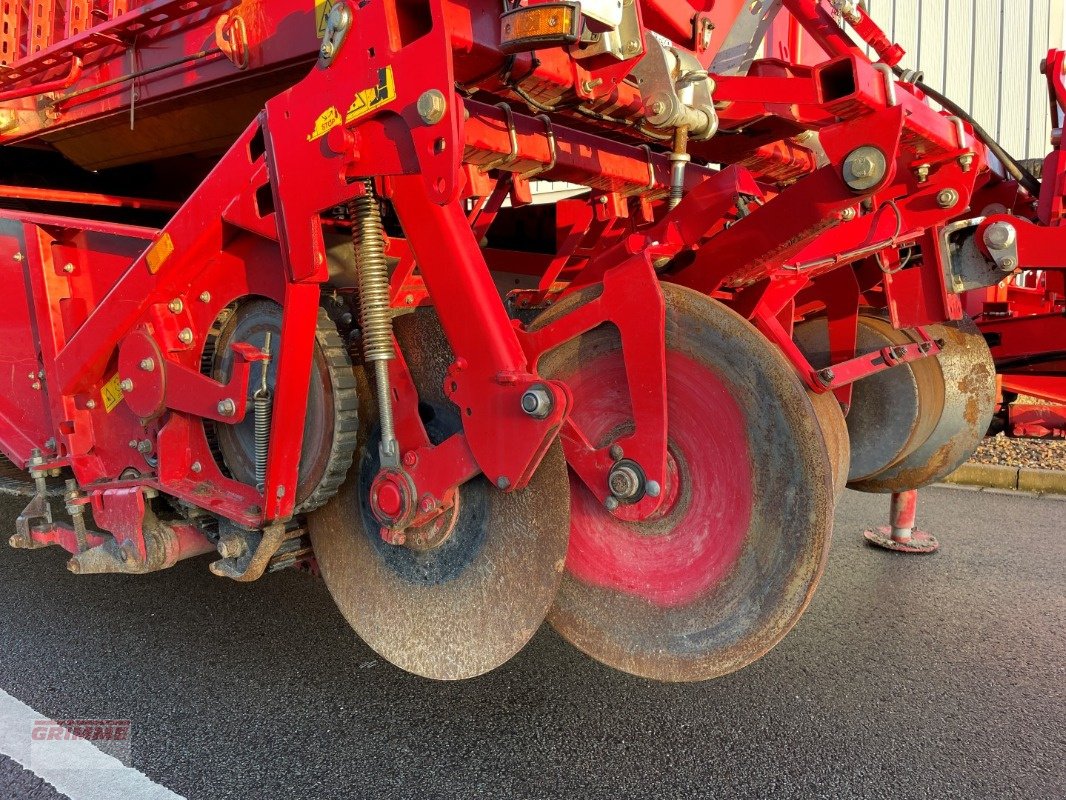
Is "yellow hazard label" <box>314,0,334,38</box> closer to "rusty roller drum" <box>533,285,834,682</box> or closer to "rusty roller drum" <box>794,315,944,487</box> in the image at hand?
"rusty roller drum" <box>533,285,834,682</box>

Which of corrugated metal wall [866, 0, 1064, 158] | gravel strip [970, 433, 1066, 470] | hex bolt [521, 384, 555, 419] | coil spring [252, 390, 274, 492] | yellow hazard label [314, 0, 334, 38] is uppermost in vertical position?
corrugated metal wall [866, 0, 1064, 158]

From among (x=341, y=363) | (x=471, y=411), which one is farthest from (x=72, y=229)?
(x=471, y=411)

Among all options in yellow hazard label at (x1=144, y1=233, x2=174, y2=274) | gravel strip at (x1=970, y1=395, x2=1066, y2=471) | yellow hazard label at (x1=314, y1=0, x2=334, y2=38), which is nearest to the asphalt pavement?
yellow hazard label at (x1=144, y1=233, x2=174, y2=274)

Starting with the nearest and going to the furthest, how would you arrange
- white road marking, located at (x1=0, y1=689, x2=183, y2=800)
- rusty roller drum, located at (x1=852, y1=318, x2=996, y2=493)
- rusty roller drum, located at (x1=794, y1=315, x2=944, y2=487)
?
white road marking, located at (x1=0, y1=689, x2=183, y2=800)
rusty roller drum, located at (x1=794, y1=315, x2=944, y2=487)
rusty roller drum, located at (x1=852, y1=318, x2=996, y2=493)

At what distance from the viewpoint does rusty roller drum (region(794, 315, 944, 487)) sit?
325 centimetres

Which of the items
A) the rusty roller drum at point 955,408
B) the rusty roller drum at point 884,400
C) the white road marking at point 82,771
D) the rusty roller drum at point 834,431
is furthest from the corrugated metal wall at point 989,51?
the white road marking at point 82,771

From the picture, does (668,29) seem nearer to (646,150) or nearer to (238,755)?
(646,150)

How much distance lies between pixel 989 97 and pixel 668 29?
763 centimetres

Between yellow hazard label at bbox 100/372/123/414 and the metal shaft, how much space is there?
1167 millimetres

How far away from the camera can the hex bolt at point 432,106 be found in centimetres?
173

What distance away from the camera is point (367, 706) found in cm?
260

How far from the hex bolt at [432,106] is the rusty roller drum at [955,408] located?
2369mm

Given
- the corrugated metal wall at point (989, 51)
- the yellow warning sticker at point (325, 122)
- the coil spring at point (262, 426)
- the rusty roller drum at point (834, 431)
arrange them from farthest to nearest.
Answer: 1. the corrugated metal wall at point (989, 51)
2. the rusty roller drum at point (834, 431)
3. the coil spring at point (262, 426)
4. the yellow warning sticker at point (325, 122)

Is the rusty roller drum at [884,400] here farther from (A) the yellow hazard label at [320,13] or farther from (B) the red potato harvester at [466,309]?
(A) the yellow hazard label at [320,13]
